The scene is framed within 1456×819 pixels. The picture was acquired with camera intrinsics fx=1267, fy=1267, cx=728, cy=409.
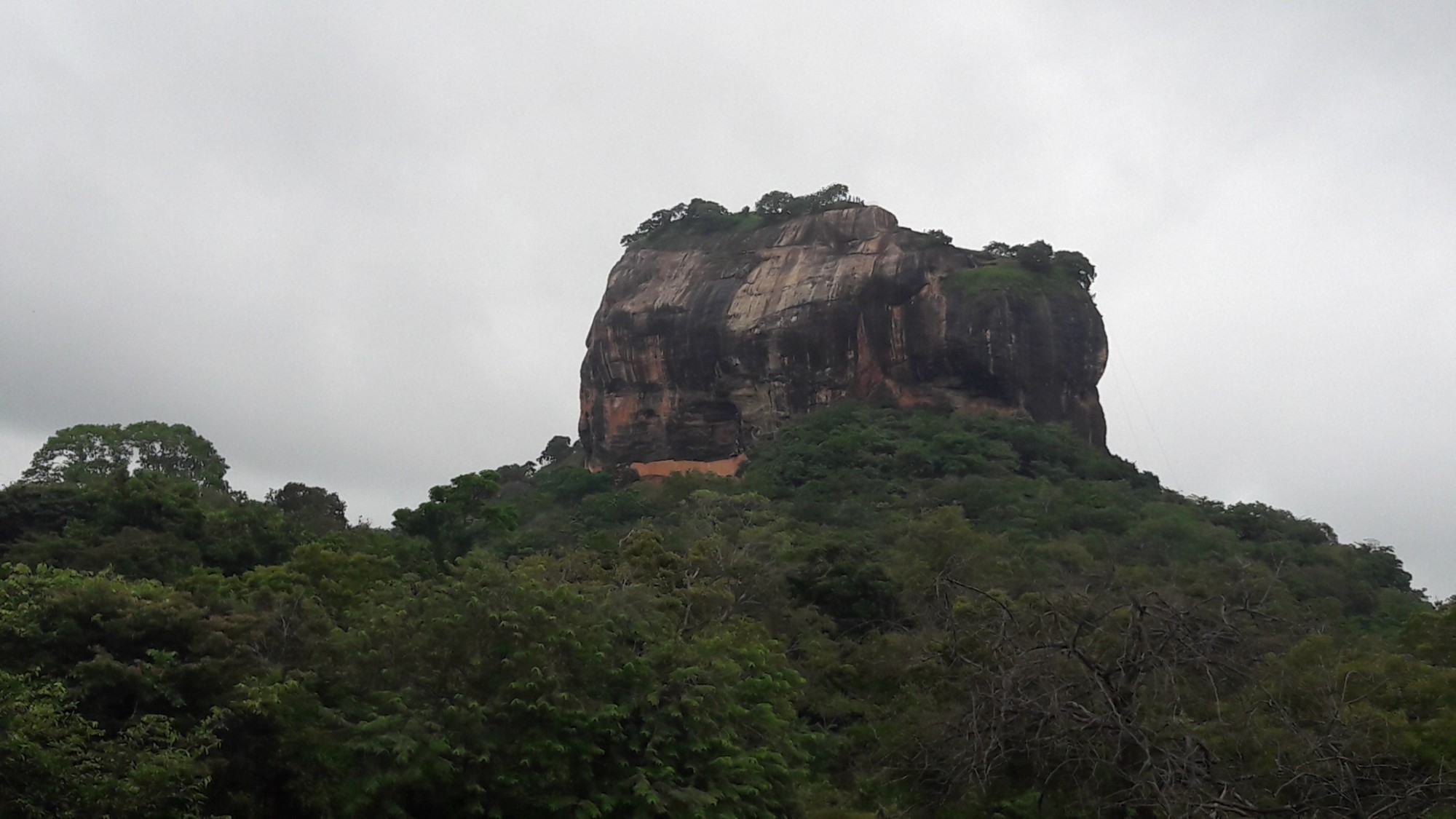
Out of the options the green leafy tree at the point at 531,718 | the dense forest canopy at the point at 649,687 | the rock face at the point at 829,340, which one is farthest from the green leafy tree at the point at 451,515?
the rock face at the point at 829,340

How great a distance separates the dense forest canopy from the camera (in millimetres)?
9312

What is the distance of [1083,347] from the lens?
52.2 m

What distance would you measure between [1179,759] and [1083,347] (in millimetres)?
46275

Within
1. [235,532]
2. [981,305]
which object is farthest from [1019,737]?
[981,305]

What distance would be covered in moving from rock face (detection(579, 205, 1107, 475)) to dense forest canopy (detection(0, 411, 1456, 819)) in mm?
28243

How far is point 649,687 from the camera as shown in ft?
40.5

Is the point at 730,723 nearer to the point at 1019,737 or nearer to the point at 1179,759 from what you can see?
the point at 1019,737

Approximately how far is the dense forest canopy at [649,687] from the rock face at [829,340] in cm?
2824

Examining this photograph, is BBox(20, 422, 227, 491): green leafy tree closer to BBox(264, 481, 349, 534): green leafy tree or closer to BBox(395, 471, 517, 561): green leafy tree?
BBox(264, 481, 349, 534): green leafy tree

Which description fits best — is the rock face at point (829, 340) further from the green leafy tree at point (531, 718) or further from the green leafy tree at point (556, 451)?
the green leafy tree at point (531, 718)

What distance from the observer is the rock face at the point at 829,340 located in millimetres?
51281

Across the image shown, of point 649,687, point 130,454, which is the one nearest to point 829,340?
point 130,454

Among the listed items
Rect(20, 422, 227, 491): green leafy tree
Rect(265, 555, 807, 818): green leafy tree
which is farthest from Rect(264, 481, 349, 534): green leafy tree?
Rect(265, 555, 807, 818): green leafy tree

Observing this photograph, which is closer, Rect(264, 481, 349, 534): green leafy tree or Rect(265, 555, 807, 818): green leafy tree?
Rect(265, 555, 807, 818): green leafy tree
